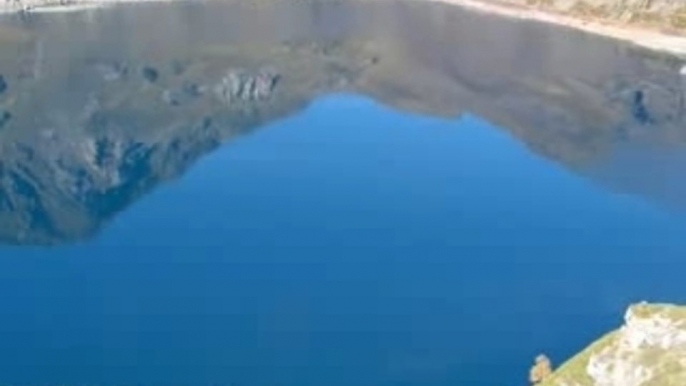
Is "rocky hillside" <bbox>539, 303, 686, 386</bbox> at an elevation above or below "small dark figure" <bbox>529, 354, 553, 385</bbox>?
above

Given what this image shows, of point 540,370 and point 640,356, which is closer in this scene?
point 640,356

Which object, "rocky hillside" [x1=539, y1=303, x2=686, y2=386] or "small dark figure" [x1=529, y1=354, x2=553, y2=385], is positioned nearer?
"rocky hillside" [x1=539, y1=303, x2=686, y2=386]

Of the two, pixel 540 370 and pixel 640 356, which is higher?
pixel 640 356

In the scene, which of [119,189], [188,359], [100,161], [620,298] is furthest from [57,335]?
[100,161]

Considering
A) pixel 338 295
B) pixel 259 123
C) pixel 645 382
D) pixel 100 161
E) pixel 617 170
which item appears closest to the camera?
pixel 645 382

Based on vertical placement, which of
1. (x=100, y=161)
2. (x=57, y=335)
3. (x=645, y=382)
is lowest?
(x=100, y=161)

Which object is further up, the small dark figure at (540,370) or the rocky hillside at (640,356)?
the rocky hillside at (640,356)

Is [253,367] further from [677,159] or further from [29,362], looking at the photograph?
[677,159]

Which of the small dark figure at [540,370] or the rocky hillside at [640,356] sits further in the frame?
the small dark figure at [540,370]
